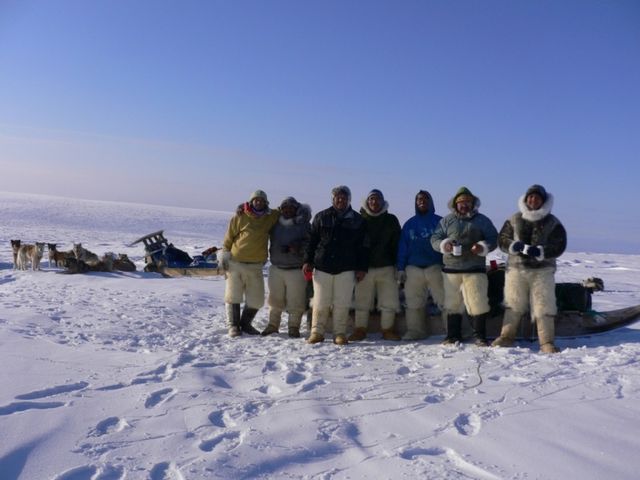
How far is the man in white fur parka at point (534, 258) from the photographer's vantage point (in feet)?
18.3

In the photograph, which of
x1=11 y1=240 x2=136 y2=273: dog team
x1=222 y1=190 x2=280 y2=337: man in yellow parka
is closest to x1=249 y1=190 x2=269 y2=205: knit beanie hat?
x1=222 y1=190 x2=280 y2=337: man in yellow parka

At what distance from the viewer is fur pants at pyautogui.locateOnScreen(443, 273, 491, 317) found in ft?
19.3

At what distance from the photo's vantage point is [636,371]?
14.6ft

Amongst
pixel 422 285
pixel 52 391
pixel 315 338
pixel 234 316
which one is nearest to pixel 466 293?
pixel 422 285

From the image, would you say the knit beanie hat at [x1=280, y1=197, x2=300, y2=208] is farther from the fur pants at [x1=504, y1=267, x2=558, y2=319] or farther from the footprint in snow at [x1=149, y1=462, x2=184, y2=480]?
the footprint in snow at [x1=149, y1=462, x2=184, y2=480]

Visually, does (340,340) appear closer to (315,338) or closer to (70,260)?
(315,338)

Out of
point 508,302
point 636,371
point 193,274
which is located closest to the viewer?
point 636,371

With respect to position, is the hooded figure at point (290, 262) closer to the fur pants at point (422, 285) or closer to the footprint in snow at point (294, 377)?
the fur pants at point (422, 285)

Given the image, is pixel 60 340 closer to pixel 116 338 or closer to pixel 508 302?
pixel 116 338

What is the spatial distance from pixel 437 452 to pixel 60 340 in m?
4.61

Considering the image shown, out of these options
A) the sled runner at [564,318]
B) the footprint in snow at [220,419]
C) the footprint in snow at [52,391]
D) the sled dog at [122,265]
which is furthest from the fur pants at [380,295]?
the sled dog at [122,265]

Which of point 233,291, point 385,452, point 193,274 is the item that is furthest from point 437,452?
point 193,274

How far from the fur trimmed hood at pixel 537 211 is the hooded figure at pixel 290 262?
101 inches

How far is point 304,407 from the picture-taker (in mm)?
3773
